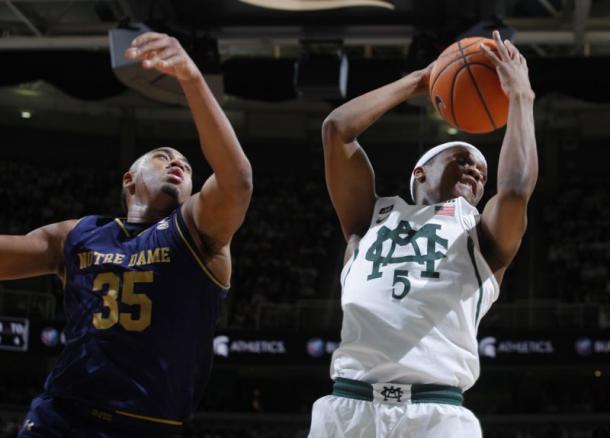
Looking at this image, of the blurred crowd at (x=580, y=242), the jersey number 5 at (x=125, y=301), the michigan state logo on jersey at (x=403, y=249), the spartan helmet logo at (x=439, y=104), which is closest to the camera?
the jersey number 5 at (x=125, y=301)

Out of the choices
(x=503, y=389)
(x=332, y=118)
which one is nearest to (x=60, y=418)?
(x=332, y=118)

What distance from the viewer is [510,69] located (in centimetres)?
379

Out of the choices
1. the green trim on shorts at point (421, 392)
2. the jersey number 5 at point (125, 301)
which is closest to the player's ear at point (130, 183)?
the jersey number 5 at point (125, 301)

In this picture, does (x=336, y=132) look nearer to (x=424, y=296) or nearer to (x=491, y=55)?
(x=491, y=55)

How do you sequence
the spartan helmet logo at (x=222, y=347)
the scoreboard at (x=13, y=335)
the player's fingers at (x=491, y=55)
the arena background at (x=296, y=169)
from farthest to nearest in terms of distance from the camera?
1. the spartan helmet logo at (x=222, y=347)
2. the scoreboard at (x=13, y=335)
3. the arena background at (x=296, y=169)
4. the player's fingers at (x=491, y=55)

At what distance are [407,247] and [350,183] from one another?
458 mm

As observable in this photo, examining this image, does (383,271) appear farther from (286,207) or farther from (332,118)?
(286,207)

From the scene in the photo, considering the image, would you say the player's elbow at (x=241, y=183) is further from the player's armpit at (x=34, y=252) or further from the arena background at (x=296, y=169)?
the arena background at (x=296, y=169)

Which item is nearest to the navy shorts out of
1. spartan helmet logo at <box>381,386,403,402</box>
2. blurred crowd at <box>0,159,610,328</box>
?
spartan helmet logo at <box>381,386,403,402</box>

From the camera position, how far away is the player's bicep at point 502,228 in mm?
3580

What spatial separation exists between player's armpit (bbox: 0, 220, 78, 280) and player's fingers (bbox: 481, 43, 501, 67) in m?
1.80

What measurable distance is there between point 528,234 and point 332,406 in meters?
20.5

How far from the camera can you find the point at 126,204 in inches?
158

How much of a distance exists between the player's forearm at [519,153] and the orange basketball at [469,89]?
0.96ft
